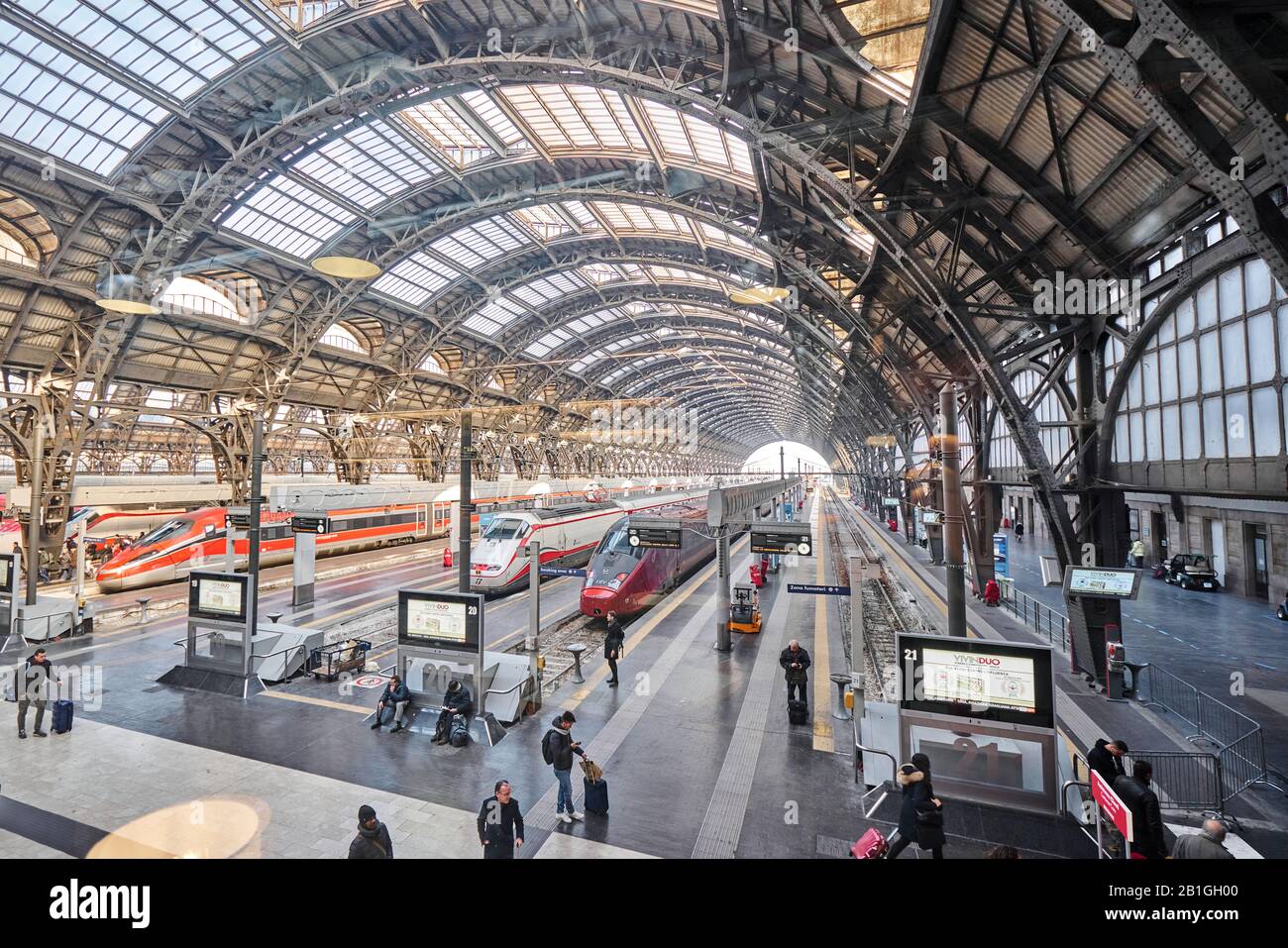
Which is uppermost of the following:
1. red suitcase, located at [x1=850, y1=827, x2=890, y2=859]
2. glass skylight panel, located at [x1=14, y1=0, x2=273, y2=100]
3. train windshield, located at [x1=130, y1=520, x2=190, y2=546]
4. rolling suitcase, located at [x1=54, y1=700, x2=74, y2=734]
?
glass skylight panel, located at [x1=14, y1=0, x2=273, y2=100]

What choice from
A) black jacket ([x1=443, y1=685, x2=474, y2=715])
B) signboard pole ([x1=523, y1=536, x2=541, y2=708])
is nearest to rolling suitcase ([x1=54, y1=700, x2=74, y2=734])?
black jacket ([x1=443, y1=685, x2=474, y2=715])

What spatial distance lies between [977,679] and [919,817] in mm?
2628

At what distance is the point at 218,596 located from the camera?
1315cm

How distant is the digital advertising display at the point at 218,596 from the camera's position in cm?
1292

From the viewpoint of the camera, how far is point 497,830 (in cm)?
625

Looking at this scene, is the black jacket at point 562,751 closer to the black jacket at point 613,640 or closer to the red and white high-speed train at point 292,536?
the black jacket at point 613,640

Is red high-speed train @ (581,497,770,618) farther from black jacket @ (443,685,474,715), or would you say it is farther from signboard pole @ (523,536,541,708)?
black jacket @ (443,685,474,715)

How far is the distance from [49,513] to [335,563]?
10887 mm

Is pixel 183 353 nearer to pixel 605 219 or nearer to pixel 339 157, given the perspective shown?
pixel 339 157

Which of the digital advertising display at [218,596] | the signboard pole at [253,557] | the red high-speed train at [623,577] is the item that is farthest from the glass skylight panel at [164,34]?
the red high-speed train at [623,577]

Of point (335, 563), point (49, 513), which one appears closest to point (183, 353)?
point (49, 513)

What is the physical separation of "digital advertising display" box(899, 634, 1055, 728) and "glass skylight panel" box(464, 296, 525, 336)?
123 ft

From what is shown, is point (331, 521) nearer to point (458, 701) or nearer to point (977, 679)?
point (458, 701)

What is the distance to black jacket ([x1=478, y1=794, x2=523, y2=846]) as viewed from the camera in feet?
20.5
